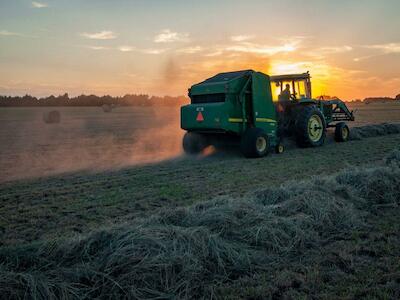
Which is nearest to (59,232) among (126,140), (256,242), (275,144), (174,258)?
(174,258)

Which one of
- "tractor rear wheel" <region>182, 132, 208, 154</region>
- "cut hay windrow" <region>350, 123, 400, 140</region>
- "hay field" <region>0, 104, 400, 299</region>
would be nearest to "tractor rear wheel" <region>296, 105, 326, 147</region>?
"cut hay windrow" <region>350, 123, 400, 140</region>

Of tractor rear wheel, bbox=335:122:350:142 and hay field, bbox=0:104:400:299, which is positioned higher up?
tractor rear wheel, bbox=335:122:350:142

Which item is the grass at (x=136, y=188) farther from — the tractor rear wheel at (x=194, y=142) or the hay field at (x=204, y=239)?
the tractor rear wheel at (x=194, y=142)

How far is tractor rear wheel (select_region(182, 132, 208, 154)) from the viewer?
1335 cm

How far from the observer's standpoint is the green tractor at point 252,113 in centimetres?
1198

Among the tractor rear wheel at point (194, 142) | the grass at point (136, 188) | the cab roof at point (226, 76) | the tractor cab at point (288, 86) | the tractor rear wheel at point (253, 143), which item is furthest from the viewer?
the tractor cab at point (288, 86)

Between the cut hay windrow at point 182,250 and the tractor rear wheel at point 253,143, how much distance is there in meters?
6.07

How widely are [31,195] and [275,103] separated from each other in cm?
871

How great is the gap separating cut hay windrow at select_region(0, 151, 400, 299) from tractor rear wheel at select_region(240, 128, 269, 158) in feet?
19.9

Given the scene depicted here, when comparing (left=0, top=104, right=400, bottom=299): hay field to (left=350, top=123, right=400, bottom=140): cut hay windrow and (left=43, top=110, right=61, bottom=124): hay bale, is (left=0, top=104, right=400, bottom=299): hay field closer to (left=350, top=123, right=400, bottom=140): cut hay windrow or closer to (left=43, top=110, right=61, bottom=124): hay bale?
(left=350, top=123, right=400, bottom=140): cut hay windrow

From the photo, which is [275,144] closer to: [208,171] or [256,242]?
[208,171]

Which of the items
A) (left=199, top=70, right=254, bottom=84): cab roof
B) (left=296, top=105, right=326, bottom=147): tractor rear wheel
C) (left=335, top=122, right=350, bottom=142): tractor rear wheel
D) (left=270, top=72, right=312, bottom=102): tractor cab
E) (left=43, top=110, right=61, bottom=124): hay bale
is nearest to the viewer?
(left=199, top=70, right=254, bottom=84): cab roof

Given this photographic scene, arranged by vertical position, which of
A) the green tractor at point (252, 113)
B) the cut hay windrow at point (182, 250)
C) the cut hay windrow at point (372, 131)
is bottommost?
the cut hay windrow at point (182, 250)

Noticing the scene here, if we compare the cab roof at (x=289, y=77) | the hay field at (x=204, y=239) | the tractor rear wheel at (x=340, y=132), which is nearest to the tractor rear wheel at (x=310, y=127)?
A: the cab roof at (x=289, y=77)
